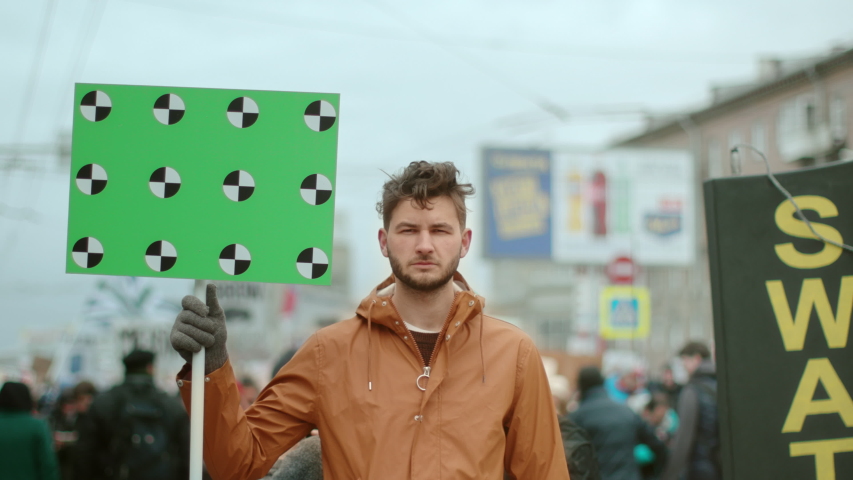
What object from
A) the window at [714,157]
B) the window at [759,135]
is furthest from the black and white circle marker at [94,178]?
the window at [714,157]

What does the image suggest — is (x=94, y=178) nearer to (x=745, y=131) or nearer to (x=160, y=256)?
(x=160, y=256)

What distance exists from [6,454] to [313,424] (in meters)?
4.35

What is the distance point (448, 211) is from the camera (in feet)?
9.71

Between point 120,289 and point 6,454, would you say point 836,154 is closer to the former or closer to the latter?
point 6,454

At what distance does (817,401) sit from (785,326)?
27 centimetres

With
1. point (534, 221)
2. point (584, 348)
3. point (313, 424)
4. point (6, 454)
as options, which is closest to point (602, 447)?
point (313, 424)

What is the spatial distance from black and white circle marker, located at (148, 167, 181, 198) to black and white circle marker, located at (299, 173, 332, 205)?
43 centimetres

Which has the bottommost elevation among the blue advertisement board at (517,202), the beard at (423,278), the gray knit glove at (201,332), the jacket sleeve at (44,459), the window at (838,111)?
the jacket sleeve at (44,459)

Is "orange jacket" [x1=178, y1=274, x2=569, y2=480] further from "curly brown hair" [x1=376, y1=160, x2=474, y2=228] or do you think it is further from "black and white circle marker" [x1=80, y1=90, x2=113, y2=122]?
"black and white circle marker" [x1=80, y1=90, x2=113, y2=122]

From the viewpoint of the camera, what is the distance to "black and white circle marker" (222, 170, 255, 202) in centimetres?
302

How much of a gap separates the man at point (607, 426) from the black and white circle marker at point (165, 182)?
4191mm

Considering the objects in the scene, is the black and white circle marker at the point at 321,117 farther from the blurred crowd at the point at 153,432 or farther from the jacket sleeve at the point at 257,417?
the blurred crowd at the point at 153,432

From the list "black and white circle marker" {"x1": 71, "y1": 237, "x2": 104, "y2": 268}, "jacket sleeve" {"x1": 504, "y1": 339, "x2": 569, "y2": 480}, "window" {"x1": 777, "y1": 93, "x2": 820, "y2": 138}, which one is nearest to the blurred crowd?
"jacket sleeve" {"x1": 504, "y1": 339, "x2": 569, "y2": 480}

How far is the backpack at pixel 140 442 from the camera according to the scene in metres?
6.49
